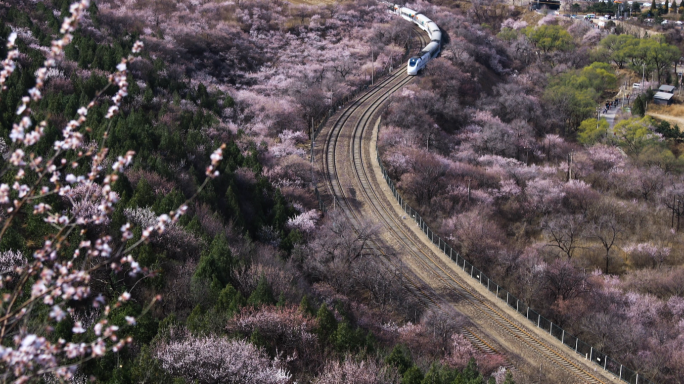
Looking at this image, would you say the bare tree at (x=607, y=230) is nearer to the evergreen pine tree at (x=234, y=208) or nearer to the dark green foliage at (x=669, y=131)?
the dark green foliage at (x=669, y=131)

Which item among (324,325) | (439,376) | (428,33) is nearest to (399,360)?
(439,376)

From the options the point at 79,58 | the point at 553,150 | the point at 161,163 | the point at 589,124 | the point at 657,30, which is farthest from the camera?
the point at 657,30

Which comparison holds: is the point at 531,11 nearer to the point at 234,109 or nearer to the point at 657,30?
the point at 657,30

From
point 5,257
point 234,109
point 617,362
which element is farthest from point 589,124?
point 5,257

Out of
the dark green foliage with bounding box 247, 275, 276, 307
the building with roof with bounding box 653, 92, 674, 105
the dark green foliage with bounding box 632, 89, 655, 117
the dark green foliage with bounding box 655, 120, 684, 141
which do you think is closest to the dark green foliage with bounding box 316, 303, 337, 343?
the dark green foliage with bounding box 247, 275, 276, 307

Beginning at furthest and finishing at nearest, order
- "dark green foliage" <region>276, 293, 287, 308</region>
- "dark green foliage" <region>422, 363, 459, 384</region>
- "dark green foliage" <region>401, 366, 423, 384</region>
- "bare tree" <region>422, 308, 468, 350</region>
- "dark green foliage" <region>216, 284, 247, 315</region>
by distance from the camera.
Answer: "bare tree" <region>422, 308, 468, 350</region> → "dark green foliage" <region>276, 293, 287, 308</region> → "dark green foliage" <region>216, 284, 247, 315</region> → "dark green foliage" <region>401, 366, 423, 384</region> → "dark green foliage" <region>422, 363, 459, 384</region>

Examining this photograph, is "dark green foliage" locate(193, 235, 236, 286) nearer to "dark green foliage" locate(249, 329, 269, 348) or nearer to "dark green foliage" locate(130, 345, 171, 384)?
"dark green foliage" locate(249, 329, 269, 348)
